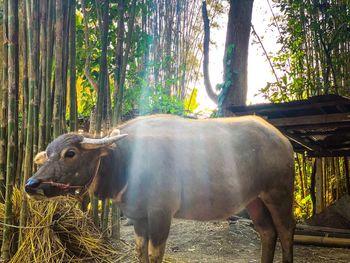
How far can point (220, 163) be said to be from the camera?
324 cm

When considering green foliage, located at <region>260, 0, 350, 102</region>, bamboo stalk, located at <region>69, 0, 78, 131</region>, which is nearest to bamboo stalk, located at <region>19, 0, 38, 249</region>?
bamboo stalk, located at <region>69, 0, 78, 131</region>

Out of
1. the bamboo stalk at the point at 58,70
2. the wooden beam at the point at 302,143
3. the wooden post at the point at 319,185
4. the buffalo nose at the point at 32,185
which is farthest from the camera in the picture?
the wooden post at the point at 319,185

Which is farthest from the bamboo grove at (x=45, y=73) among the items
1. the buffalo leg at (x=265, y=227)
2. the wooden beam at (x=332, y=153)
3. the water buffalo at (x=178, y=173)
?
the wooden beam at (x=332, y=153)

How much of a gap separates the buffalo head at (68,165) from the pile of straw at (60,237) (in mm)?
874

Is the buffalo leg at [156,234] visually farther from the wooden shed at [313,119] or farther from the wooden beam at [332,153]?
the wooden beam at [332,153]

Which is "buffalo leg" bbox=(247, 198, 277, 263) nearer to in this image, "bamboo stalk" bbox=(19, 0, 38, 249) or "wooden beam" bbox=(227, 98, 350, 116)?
"wooden beam" bbox=(227, 98, 350, 116)

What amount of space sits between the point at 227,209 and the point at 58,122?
172cm

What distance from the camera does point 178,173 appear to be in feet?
9.95

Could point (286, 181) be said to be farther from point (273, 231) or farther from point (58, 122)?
point (58, 122)

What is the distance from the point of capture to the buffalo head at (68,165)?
8.23 feet

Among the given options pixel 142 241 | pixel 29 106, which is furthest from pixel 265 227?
pixel 29 106

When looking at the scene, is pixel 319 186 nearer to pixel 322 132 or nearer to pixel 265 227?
pixel 322 132

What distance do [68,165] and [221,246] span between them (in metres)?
3.14

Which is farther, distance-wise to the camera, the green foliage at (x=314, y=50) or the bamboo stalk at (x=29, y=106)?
the green foliage at (x=314, y=50)
